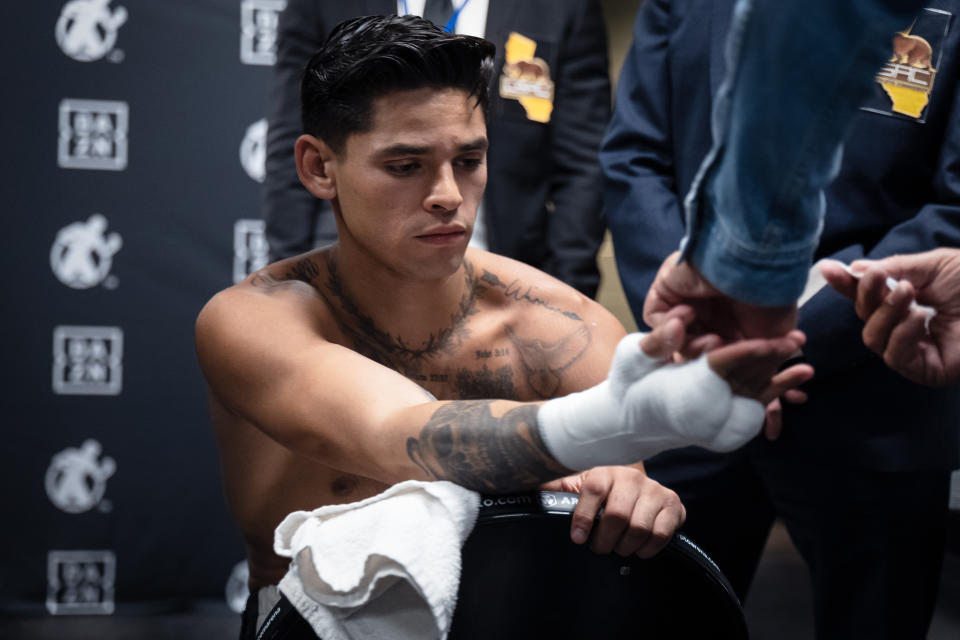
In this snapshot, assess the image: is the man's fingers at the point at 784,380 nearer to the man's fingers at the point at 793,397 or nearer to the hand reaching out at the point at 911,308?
the hand reaching out at the point at 911,308

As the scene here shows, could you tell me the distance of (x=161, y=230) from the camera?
2.80 meters

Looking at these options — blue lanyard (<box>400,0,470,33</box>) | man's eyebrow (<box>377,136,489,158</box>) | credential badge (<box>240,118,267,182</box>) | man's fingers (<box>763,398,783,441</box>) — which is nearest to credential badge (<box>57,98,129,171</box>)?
credential badge (<box>240,118,267,182</box>)

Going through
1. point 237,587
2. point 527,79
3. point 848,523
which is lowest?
A: point 237,587

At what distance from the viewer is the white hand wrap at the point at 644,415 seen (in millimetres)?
893

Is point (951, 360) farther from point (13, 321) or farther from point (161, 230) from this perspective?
point (13, 321)

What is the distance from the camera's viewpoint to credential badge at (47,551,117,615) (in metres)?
2.79

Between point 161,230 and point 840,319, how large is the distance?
195cm

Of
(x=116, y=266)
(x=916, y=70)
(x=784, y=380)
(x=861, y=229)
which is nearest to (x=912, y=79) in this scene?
(x=916, y=70)

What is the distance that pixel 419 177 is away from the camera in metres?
1.46

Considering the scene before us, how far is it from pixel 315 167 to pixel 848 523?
111 cm

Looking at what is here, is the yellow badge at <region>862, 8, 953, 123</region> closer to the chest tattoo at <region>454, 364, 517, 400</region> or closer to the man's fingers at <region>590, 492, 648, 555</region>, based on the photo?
the chest tattoo at <region>454, 364, 517, 400</region>

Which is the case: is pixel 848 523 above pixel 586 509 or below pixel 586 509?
below

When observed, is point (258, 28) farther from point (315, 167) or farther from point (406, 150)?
point (406, 150)

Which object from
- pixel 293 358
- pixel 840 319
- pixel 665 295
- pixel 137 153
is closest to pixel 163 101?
pixel 137 153
